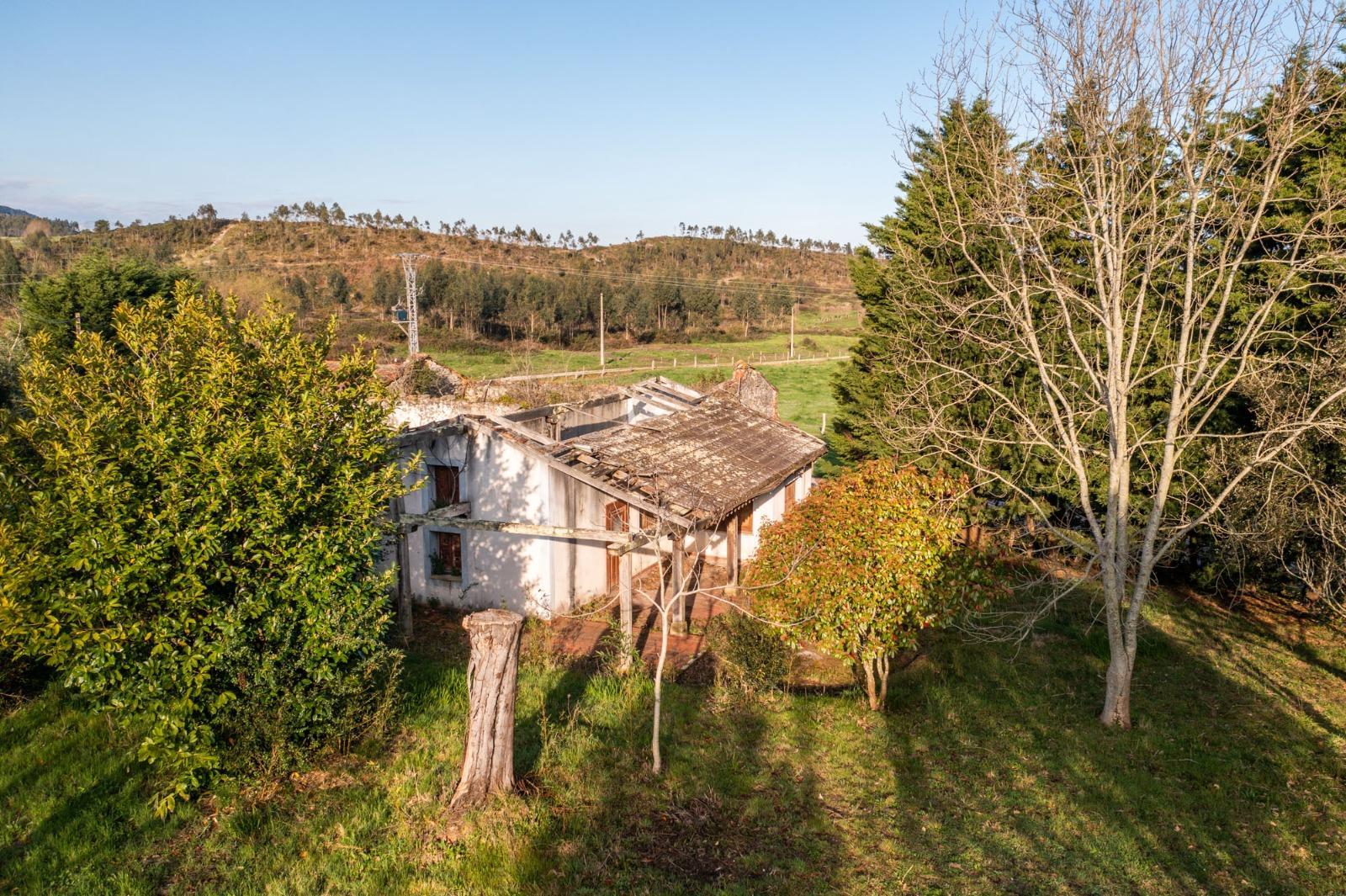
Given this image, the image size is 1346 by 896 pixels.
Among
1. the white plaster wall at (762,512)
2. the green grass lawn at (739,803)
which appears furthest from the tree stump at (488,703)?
the white plaster wall at (762,512)

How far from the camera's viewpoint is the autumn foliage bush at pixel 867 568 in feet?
33.1

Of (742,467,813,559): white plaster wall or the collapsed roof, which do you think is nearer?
the collapsed roof

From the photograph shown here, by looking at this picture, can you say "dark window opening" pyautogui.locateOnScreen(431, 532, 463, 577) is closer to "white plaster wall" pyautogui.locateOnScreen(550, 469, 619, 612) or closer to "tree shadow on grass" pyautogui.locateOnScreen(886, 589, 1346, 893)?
"white plaster wall" pyautogui.locateOnScreen(550, 469, 619, 612)

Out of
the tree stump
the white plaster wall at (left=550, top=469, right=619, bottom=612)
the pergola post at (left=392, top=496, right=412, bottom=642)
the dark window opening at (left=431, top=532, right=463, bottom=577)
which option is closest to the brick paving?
the white plaster wall at (left=550, top=469, right=619, bottom=612)

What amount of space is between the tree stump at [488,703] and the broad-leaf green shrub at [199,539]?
5.65 feet

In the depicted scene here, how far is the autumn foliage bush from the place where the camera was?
1008cm

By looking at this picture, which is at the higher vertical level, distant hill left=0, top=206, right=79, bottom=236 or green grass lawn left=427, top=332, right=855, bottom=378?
distant hill left=0, top=206, right=79, bottom=236

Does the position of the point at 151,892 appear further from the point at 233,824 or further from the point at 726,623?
the point at 726,623

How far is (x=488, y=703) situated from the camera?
24.7 feet

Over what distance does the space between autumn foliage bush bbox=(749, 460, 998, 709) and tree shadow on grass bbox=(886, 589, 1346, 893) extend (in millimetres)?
1638

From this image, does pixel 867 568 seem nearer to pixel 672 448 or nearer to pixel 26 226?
pixel 672 448

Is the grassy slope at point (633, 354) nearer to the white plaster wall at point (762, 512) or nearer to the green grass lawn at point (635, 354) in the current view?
Answer: the green grass lawn at point (635, 354)

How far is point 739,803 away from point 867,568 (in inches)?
136

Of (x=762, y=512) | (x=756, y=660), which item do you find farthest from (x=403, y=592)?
(x=762, y=512)
